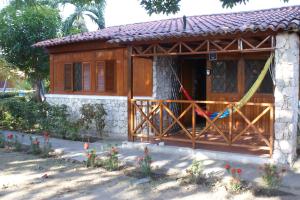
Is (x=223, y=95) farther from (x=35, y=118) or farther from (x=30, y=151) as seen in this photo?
(x=35, y=118)

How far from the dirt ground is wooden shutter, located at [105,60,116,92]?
156 inches

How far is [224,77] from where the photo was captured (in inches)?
394

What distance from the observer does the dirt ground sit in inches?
221

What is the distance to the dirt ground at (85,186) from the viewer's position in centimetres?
561

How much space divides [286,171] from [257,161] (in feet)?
2.14

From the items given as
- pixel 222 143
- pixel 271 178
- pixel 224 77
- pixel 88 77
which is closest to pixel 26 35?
pixel 88 77

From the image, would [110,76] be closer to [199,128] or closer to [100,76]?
[100,76]

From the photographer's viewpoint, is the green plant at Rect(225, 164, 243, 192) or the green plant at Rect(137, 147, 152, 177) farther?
the green plant at Rect(137, 147, 152, 177)

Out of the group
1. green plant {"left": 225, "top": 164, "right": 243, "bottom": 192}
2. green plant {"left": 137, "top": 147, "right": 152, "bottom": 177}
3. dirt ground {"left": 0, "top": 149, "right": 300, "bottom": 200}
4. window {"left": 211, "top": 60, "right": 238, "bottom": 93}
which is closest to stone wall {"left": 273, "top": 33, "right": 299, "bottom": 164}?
green plant {"left": 225, "top": 164, "right": 243, "bottom": 192}

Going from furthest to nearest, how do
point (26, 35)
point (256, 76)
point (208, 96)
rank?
point (26, 35), point (208, 96), point (256, 76)

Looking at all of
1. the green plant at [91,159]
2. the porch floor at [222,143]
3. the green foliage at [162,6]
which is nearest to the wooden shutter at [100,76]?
the porch floor at [222,143]

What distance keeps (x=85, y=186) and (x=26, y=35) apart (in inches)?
419

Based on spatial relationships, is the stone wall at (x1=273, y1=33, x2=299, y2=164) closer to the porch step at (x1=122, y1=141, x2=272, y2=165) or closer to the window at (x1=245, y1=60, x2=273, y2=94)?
the porch step at (x1=122, y1=141, x2=272, y2=165)

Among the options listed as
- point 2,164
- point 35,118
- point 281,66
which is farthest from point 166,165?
point 35,118
